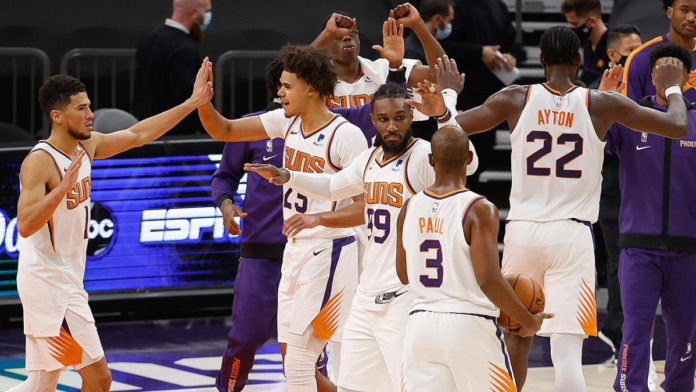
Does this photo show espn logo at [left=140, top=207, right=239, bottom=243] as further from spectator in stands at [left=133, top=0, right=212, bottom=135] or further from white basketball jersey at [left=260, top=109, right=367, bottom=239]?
white basketball jersey at [left=260, top=109, right=367, bottom=239]

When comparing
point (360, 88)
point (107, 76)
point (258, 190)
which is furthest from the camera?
point (107, 76)

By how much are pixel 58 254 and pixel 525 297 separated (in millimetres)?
2525

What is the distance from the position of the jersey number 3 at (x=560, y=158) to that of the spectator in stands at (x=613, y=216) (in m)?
2.98

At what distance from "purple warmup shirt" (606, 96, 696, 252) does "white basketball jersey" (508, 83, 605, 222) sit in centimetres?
95

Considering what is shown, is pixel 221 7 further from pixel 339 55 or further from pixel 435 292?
pixel 435 292

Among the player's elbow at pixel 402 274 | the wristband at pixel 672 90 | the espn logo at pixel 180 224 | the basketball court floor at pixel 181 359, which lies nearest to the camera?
the player's elbow at pixel 402 274

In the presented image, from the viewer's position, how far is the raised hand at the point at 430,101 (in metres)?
5.84

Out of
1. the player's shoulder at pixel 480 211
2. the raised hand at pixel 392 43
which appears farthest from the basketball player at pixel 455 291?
the raised hand at pixel 392 43

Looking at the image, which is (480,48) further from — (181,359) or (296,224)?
(296,224)

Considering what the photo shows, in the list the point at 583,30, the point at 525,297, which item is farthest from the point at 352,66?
the point at 583,30

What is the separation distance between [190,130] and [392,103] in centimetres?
556

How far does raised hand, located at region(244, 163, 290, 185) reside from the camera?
589cm

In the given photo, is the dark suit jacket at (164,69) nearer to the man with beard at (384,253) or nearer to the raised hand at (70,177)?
the raised hand at (70,177)

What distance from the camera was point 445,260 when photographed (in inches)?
198
